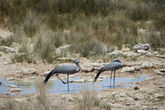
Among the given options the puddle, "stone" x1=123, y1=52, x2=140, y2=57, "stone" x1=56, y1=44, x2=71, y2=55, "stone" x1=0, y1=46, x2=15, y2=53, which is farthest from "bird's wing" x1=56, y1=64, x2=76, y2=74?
"stone" x1=0, y1=46, x2=15, y2=53

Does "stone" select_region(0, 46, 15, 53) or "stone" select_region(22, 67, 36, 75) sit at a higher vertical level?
"stone" select_region(0, 46, 15, 53)

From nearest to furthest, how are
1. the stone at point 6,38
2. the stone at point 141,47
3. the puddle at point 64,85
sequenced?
the puddle at point 64,85, the stone at point 141,47, the stone at point 6,38

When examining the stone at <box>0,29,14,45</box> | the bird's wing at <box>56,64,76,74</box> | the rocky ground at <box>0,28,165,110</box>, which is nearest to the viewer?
the rocky ground at <box>0,28,165,110</box>

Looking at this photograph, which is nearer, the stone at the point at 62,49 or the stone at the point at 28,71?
the stone at the point at 28,71

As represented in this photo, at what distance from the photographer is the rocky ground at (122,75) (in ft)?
24.8

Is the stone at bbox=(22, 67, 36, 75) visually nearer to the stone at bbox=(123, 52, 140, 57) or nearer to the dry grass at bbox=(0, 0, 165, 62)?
the dry grass at bbox=(0, 0, 165, 62)

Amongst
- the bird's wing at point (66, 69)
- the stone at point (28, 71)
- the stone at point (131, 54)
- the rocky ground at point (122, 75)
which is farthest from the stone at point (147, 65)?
the bird's wing at point (66, 69)

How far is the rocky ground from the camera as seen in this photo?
24.8 ft

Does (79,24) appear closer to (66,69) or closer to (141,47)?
(141,47)

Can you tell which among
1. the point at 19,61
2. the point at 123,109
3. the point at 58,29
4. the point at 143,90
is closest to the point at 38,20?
the point at 58,29

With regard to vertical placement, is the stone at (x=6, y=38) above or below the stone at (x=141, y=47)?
above

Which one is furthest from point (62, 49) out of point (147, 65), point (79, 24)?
point (147, 65)

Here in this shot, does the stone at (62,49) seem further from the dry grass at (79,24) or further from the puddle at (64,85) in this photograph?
the puddle at (64,85)

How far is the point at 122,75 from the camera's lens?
10.7 m
